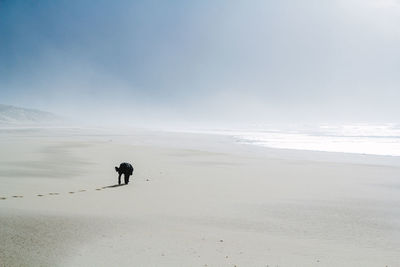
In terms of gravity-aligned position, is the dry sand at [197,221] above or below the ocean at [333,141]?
below

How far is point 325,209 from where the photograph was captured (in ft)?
36.2

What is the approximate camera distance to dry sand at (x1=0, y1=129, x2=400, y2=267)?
6789 millimetres

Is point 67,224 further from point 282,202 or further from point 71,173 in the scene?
point 71,173

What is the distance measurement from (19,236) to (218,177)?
10970 millimetres

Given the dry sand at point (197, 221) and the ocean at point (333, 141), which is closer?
the dry sand at point (197, 221)

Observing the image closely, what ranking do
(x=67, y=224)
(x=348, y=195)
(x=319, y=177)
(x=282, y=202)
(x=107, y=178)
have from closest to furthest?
(x=67, y=224) → (x=282, y=202) → (x=348, y=195) → (x=107, y=178) → (x=319, y=177)

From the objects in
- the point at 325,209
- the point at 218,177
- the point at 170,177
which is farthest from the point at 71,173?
the point at 325,209

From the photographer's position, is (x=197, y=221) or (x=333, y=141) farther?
(x=333, y=141)

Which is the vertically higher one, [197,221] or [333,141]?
[333,141]

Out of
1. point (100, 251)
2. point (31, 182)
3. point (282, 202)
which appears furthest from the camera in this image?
point (31, 182)

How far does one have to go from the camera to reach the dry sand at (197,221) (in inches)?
267

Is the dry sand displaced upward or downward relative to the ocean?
downward

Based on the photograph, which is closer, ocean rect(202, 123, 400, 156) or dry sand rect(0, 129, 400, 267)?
dry sand rect(0, 129, 400, 267)

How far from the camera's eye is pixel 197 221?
9.29 m
